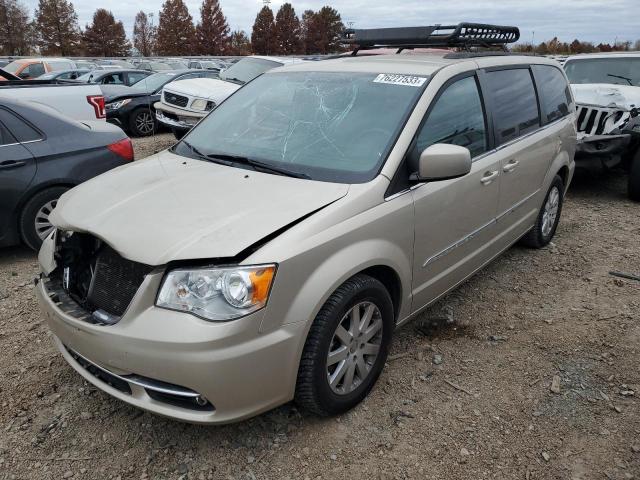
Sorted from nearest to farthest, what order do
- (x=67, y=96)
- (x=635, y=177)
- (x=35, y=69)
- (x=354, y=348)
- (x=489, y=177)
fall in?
(x=354, y=348) < (x=489, y=177) < (x=67, y=96) < (x=635, y=177) < (x=35, y=69)

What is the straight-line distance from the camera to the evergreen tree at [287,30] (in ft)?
226

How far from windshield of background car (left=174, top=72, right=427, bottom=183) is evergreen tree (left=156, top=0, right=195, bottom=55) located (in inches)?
2619

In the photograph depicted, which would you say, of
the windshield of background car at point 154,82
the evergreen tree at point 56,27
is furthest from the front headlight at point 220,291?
the evergreen tree at point 56,27

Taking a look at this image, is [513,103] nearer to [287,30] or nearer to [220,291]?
[220,291]

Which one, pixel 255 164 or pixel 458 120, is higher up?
pixel 458 120

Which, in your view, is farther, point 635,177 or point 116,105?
point 116,105

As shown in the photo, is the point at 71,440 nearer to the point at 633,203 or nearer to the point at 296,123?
the point at 296,123

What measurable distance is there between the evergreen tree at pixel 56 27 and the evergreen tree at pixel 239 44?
1941 centimetres

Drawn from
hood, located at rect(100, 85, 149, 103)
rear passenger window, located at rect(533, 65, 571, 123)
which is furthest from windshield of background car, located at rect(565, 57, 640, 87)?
hood, located at rect(100, 85, 149, 103)

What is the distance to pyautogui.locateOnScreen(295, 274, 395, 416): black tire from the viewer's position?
240 centimetres

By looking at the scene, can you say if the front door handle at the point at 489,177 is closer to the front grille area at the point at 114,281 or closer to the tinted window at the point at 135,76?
the front grille area at the point at 114,281

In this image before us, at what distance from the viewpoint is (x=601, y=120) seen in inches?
277

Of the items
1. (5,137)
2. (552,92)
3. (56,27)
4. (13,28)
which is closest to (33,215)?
(5,137)

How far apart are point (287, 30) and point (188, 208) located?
236 ft
